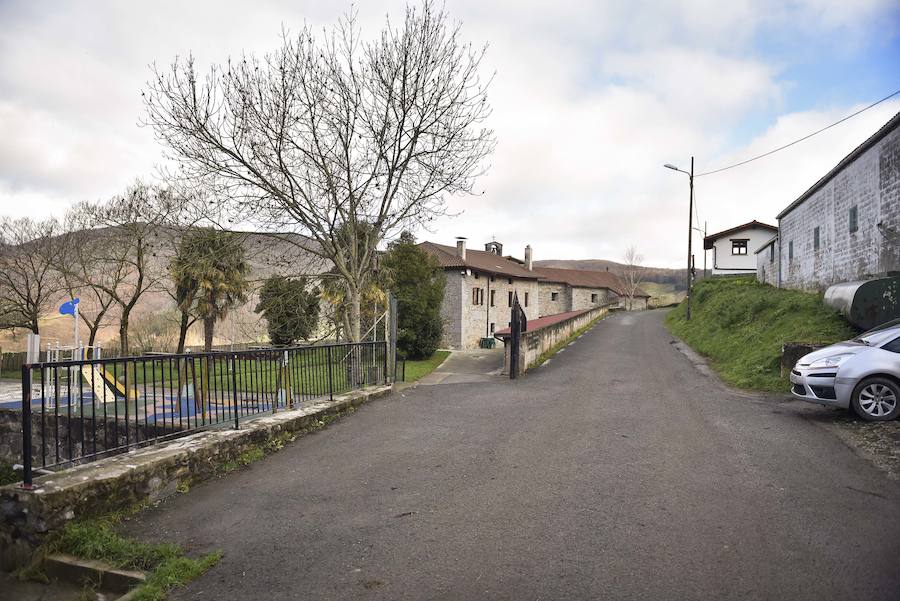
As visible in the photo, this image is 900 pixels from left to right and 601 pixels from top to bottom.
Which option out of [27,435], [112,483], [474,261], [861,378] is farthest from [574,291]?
[27,435]

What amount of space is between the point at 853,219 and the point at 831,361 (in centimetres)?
1040

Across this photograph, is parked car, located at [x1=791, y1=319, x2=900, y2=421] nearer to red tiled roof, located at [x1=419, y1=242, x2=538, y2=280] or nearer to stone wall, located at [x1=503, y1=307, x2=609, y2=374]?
stone wall, located at [x1=503, y1=307, x2=609, y2=374]

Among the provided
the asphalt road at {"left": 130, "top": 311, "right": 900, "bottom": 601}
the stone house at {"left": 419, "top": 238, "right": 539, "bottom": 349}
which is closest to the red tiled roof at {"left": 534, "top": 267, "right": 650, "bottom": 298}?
the stone house at {"left": 419, "top": 238, "right": 539, "bottom": 349}

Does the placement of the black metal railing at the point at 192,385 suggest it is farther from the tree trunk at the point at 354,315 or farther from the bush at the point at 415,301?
the bush at the point at 415,301

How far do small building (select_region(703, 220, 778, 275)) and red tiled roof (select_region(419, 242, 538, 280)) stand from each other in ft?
54.0

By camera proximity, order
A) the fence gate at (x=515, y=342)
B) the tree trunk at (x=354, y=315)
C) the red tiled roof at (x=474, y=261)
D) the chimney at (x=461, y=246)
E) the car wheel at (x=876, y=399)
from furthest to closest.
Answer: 1. the chimney at (x=461, y=246)
2. the red tiled roof at (x=474, y=261)
3. the tree trunk at (x=354, y=315)
4. the fence gate at (x=515, y=342)
5. the car wheel at (x=876, y=399)

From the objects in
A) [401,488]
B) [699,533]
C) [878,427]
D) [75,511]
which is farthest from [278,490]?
[878,427]

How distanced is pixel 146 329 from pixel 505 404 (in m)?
36.8

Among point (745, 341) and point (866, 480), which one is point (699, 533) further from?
point (745, 341)

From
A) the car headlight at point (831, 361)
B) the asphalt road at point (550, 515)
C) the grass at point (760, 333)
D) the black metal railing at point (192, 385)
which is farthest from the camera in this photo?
the grass at point (760, 333)

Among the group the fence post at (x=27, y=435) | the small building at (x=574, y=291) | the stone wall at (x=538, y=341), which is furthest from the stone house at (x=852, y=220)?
the small building at (x=574, y=291)

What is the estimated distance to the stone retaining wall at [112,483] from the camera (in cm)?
403

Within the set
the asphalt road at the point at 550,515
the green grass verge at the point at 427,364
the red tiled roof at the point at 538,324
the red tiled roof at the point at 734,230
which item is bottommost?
the green grass verge at the point at 427,364

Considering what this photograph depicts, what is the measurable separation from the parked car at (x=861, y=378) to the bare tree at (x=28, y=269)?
32.5 meters
